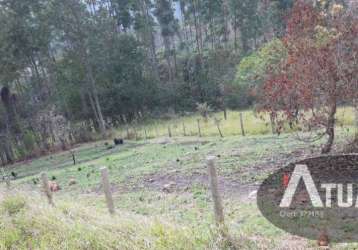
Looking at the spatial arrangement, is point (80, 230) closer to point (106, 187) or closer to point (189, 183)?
point (106, 187)

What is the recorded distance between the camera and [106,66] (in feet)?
79.0

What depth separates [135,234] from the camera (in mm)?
3715

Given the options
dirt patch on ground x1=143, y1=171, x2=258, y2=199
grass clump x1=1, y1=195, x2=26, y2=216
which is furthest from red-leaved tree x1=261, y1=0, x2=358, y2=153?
grass clump x1=1, y1=195, x2=26, y2=216

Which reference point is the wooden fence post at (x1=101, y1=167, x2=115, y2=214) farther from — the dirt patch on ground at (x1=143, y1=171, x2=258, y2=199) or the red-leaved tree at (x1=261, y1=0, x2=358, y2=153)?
the red-leaved tree at (x1=261, y1=0, x2=358, y2=153)

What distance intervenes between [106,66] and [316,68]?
64.4ft

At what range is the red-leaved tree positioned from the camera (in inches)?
225

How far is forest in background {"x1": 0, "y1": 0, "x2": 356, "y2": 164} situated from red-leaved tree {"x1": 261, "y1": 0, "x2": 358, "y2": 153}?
905 cm

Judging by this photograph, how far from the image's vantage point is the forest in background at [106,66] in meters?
20.1

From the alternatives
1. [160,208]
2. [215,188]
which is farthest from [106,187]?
[215,188]

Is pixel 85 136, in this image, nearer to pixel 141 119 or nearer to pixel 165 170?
pixel 141 119

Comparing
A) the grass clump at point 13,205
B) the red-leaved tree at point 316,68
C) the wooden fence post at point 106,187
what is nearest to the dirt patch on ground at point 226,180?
the red-leaved tree at point 316,68

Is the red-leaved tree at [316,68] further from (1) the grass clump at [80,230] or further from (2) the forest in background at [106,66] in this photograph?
(2) the forest in background at [106,66]

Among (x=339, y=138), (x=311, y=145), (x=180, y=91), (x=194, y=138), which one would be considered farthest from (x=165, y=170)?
(x=180, y=91)

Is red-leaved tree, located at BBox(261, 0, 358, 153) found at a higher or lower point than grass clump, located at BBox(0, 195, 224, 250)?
higher
